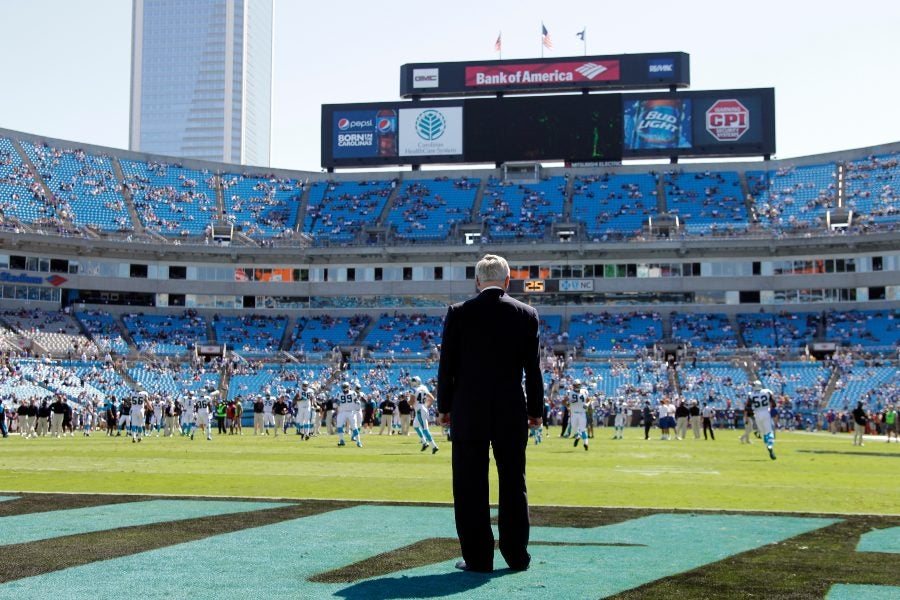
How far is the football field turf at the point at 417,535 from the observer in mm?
6871

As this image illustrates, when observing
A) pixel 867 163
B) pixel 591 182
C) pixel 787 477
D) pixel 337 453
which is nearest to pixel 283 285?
pixel 591 182

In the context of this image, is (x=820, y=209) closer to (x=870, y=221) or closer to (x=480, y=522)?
(x=870, y=221)

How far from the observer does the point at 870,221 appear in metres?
75.4

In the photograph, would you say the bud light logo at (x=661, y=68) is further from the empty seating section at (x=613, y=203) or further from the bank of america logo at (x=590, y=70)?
the empty seating section at (x=613, y=203)

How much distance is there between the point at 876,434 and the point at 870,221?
92.8 ft

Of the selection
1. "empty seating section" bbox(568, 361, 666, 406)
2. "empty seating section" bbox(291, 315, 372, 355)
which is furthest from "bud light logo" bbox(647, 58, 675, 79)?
"empty seating section" bbox(291, 315, 372, 355)

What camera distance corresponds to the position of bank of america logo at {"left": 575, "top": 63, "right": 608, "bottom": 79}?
269ft

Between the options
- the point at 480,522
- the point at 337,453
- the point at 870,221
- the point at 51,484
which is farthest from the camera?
the point at 870,221

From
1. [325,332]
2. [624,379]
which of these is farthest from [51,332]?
[624,379]

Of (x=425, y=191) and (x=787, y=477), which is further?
(x=425, y=191)

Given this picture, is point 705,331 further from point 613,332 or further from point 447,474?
point 447,474

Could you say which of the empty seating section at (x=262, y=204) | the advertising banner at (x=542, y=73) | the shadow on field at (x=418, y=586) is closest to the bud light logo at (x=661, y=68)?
the advertising banner at (x=542, y=73)

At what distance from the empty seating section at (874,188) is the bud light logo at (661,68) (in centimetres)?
1619

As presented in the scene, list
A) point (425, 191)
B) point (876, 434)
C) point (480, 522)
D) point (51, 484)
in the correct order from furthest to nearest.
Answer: point (425, 191) < point (876, 434) < point (51, 484) < point (480, 522)
